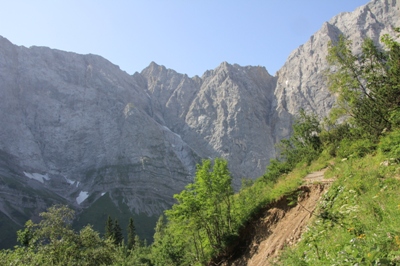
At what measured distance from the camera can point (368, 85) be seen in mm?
17438

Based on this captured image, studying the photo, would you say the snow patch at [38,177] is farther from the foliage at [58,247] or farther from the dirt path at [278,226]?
the dirt path at [278,226]


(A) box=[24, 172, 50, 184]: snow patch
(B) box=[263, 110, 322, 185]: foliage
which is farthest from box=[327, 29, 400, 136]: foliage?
(A) box=[24, 172, 50, 184]: snow patch

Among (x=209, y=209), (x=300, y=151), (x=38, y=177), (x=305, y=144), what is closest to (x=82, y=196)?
(x=38, y=177)

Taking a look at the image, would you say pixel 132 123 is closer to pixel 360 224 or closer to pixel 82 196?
pixel 82 196

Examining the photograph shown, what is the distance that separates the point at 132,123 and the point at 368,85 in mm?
148603

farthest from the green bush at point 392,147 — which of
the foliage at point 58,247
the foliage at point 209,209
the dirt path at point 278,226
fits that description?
the foliage at point 58,247

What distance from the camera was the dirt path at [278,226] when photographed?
12747 mm

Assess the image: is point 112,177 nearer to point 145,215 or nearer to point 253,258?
point 145,215

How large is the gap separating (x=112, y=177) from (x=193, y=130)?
176 ft

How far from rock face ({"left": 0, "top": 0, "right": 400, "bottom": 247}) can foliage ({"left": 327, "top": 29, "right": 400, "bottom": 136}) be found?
119 metres

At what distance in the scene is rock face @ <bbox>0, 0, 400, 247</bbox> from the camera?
14262cm

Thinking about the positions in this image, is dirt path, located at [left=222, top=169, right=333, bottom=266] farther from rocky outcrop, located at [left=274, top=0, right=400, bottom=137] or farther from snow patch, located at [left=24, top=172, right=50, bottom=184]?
snow patch, located at [left=24, top=172, right=50, bottom=184]

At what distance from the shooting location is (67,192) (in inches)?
5635

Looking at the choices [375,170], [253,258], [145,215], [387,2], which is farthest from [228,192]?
[387,2]
